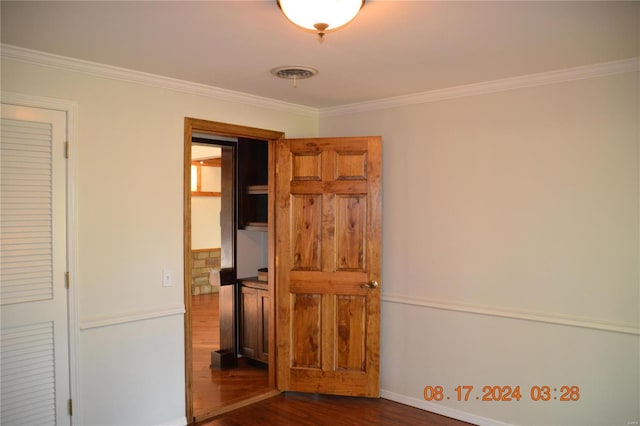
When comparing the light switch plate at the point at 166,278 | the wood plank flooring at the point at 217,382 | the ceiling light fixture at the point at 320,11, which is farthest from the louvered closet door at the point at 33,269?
the ceiling light fixture at the point at 320,11

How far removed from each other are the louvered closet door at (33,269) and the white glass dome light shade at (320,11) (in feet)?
5.44

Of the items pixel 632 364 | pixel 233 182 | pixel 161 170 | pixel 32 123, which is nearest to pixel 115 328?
pixel 161 170

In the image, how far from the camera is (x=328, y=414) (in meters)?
3.66

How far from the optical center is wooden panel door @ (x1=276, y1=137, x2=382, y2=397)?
3.87 meters

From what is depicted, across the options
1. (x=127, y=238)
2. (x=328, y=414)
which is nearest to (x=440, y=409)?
(x=328, y=414)

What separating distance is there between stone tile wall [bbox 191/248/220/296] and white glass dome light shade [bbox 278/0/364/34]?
7469mm

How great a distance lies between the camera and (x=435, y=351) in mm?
3727

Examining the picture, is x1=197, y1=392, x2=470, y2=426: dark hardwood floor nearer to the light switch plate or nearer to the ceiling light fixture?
the light switch plate

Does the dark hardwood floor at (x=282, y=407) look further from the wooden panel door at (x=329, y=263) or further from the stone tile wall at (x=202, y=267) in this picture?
the stone tile wall at (x=202, y=267)

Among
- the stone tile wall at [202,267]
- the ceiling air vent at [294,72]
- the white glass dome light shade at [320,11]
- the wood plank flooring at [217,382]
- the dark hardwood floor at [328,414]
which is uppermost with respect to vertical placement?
the ceiling air vent at [294,72]

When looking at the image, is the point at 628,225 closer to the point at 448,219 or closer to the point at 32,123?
the point at 448,219

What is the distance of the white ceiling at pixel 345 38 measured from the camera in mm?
2141

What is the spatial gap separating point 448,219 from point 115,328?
8.02ft

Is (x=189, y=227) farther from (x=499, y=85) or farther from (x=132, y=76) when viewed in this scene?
(x=499, y=85)
